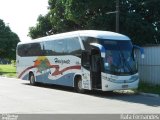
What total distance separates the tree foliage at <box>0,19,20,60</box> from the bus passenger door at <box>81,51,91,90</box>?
48.6 metres

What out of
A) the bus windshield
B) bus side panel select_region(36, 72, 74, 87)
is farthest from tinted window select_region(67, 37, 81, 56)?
the bus windshield

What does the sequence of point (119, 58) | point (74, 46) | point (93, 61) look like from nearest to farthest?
point (119, 58), point (93, 61), point (74, 46)

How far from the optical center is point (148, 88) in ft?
80.4

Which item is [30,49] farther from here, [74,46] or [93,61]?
[93,61]

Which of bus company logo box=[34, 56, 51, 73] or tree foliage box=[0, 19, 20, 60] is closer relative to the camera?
bus company logo box=[34, 56, 51, 73]

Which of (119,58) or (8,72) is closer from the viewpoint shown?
(119,58)

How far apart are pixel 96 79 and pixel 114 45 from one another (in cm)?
199

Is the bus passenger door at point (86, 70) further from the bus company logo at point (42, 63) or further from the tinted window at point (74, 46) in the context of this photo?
the bus company logo at point (42, 63)

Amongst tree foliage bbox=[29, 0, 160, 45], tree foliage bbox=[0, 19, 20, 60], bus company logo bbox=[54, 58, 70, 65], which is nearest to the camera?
bus company logo bbox=[54, 58, 70, 65]

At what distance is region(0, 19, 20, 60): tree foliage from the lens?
2768 inches

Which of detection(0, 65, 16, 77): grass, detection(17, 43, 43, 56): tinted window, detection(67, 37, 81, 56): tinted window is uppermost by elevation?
detection(67, 37, 81, 56): tinted window

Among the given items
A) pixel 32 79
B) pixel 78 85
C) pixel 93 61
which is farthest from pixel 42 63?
pixel 93 61

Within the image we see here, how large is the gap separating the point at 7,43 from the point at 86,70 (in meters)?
50.5

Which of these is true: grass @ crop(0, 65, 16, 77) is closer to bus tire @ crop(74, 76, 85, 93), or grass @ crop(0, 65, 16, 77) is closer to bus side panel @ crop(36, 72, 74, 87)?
bus side panel @ crop(36, 72, 74, 87)
